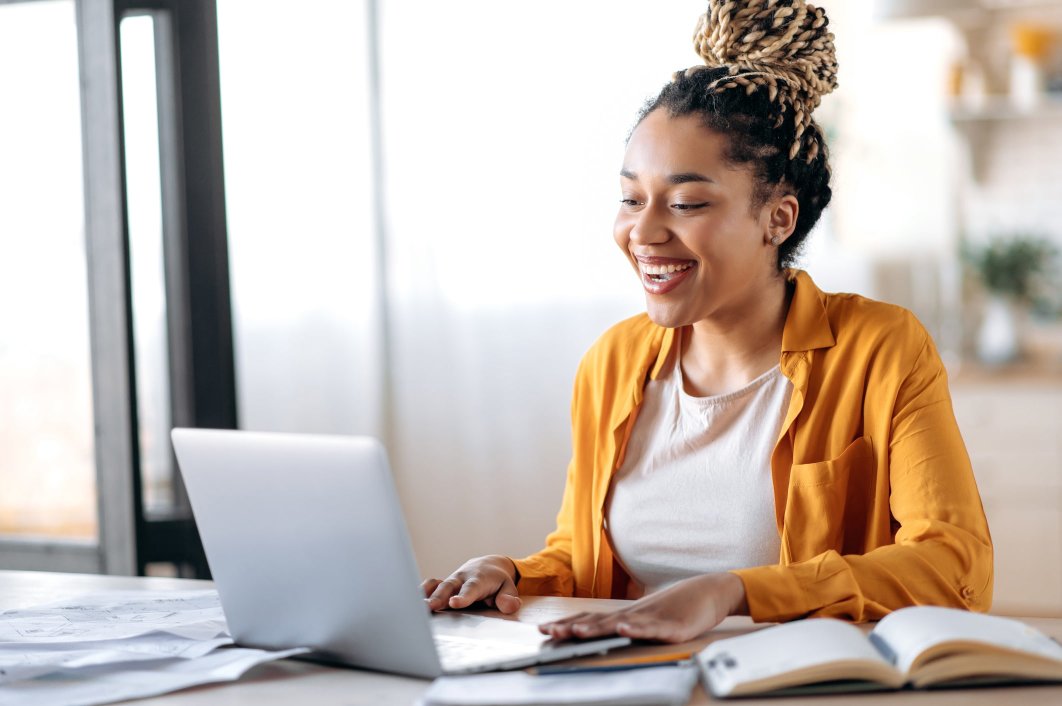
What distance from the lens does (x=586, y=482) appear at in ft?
5.77

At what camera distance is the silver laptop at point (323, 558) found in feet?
3.33

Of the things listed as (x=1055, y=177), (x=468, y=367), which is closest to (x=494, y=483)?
(x=468, y=367)

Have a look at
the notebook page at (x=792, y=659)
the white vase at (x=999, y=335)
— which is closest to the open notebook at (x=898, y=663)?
the notebook page at (x=792, y=659)

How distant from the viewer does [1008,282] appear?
12.1 feet

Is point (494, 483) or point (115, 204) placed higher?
point (115, 204)

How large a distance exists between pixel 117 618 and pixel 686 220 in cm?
90

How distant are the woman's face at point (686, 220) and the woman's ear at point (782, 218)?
0.08ft

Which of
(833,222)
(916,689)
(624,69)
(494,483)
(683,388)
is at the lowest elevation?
(494,483)

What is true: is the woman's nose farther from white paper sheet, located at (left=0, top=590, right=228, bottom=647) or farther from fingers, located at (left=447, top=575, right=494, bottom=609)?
white paper sheet, located at (left=0, top=590, right=228, bottom=647)

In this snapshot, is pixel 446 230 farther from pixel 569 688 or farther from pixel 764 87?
pixel 569 688

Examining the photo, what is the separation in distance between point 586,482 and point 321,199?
6.37 ft

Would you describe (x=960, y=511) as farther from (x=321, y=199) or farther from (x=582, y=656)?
(x=321, y=199)

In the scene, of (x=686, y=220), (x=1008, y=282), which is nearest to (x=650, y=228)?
(x=686, y=220)

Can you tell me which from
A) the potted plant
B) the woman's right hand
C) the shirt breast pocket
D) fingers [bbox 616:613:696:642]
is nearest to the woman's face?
the shirt breast pocket
